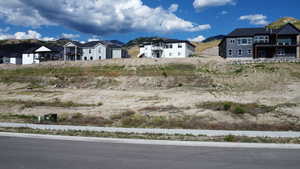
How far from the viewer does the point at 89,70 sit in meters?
47.8

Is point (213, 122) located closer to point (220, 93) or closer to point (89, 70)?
point (220, 93)

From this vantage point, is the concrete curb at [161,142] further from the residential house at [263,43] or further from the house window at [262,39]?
the house window at [262,39]

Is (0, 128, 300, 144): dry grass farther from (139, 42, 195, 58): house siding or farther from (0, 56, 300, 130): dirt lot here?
(139, 42, 195, 58): house siding

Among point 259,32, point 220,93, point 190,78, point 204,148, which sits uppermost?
point 259,32

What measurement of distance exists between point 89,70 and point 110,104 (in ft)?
78.2

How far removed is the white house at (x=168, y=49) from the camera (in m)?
62.4

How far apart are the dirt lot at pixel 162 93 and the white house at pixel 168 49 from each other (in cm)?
1401

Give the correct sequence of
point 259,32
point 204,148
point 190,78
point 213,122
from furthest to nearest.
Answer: point 259,32, point 190,78, point 213,122, point 204,148

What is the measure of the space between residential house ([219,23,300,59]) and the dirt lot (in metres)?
9.30

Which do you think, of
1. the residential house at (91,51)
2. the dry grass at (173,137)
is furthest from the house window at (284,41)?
the dry grass at (173,137)

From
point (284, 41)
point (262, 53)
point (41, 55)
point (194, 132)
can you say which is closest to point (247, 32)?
point (262, 53)

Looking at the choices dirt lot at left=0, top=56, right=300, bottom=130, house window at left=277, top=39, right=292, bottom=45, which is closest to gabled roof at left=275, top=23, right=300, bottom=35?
house window at left=277, top=39, right=292, bottom=45

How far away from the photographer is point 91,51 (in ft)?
215

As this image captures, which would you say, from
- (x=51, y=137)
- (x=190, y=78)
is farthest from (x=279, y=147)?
(x=190, y=78)
